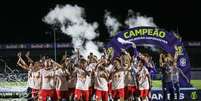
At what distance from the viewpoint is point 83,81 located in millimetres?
19359

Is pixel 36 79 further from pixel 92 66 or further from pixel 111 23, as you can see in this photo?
pixel 111 23

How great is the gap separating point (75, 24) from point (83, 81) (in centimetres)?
1058

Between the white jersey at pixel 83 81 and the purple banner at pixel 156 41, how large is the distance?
9.20ft

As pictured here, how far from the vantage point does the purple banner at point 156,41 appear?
22.2 meters

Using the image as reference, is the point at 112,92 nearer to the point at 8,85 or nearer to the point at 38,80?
the point at 38,80

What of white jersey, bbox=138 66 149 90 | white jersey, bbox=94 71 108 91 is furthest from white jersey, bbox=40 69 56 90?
white jersey, bbox=138 66 149 90

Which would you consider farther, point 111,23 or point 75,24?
point 75,24

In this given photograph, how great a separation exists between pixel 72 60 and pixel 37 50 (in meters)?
5.83

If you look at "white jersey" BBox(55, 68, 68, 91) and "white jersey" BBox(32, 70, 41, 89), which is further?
"white jersey" BBox(32, 70, 41, 89)

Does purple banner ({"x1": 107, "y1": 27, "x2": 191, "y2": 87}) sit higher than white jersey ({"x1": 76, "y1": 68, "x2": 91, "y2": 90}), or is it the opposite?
purple banner ({"x1": 107, "y1": 27, "x2": 191, "y2": 87})

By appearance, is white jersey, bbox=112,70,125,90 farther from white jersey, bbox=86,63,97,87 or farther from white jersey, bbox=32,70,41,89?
white jersey, bbox=32,70,41,89

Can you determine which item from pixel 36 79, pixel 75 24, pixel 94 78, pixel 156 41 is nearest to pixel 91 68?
pixel 94 78

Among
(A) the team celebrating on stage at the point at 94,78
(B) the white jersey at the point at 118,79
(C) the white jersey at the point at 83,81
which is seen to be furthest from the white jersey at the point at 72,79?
(B) the white jersey at the point at 118,79

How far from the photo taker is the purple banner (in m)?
22.2
